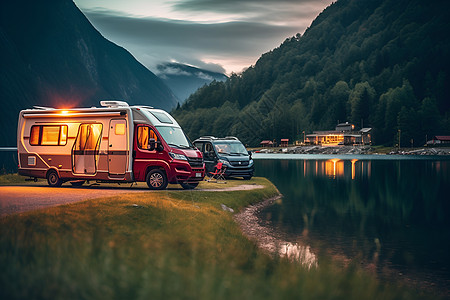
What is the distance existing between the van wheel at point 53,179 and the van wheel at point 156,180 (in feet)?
17.3

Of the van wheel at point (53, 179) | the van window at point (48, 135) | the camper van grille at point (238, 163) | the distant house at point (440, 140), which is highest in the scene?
the distant house at point (440, 140)

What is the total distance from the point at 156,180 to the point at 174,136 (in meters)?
2.44

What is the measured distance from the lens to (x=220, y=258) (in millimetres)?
11875

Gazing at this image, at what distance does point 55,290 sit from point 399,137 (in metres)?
165

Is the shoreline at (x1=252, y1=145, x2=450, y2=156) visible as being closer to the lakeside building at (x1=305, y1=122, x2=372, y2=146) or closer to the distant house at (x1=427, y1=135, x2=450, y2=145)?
the lakeside building at (x1=305, y1=122, x2=372, y2=146)

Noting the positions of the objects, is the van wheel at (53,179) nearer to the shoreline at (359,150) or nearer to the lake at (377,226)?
the lake at (377,226)

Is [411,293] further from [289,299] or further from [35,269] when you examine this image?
[35,269]

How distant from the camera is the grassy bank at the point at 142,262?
302 inches

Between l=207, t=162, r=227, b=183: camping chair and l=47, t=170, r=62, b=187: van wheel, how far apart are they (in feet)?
34.6

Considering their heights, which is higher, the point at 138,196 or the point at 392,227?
the point at 138,196

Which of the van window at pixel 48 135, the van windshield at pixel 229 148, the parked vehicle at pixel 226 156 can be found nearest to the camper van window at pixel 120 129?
the van window at pixel 48 135

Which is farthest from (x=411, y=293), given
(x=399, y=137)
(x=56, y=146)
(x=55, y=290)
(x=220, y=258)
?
(x=399, y=137)

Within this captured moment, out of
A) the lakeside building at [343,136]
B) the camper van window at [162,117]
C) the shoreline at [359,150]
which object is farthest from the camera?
the lakeside building at [343,136]

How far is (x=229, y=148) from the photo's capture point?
35781mm
